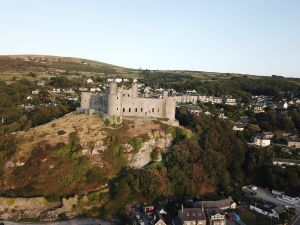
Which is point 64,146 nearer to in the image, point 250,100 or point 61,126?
point 61,126

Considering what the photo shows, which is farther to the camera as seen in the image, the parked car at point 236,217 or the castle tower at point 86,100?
the castle tower at point 86,100

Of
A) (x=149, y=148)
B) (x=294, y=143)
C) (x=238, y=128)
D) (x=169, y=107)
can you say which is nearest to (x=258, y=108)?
(x=238, y=128)

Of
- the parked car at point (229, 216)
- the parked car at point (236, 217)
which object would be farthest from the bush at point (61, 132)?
the parked car at point (236, 217)

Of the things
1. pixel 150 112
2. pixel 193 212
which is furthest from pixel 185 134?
pixel 193 212

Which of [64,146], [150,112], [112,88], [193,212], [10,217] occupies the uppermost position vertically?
[112,88]

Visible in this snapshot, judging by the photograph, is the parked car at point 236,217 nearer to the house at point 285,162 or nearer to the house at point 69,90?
the house at point 285,162

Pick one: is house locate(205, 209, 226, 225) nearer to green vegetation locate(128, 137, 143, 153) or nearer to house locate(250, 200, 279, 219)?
house locate(250, 200, 279, 219)

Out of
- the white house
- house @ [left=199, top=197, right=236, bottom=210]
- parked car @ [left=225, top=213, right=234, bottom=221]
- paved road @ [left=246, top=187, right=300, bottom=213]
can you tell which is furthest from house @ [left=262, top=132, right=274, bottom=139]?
parked car @ [left=225, top=213, right=234, bottom=221]
